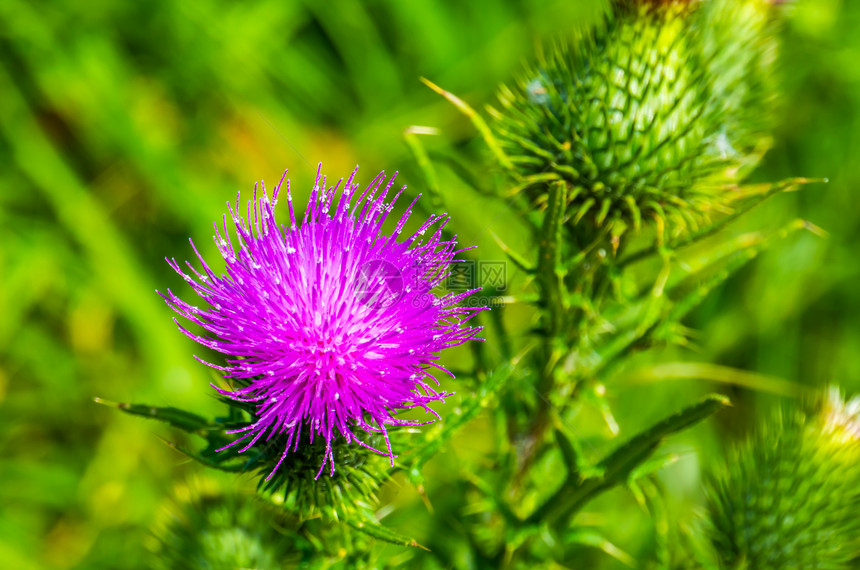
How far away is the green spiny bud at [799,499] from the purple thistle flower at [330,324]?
146cm

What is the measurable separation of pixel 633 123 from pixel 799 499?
1.49m

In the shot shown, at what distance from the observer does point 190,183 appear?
4.28 metres

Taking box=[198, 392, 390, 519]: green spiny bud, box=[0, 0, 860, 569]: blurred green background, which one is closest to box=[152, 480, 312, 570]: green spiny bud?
box=[198, 392, 390, 519]: green spiny bud

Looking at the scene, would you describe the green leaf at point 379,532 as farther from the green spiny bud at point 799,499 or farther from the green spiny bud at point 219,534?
the green spiny bud at point 799,499

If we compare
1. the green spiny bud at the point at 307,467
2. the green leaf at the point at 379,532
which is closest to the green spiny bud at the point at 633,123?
the green spiny bud at the point at 307,467

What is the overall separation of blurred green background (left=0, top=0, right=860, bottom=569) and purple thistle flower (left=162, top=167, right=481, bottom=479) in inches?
72.2

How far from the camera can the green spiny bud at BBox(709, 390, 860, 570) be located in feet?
8.38

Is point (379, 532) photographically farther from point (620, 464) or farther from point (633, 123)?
point (633, 123)

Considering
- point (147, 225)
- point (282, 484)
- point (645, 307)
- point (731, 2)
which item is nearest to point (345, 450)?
point (282, 484)

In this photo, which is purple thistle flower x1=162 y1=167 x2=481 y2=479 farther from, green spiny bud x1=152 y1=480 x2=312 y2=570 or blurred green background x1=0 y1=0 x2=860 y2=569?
blurred green background x1=0 y1=0 x2=860 y2=569

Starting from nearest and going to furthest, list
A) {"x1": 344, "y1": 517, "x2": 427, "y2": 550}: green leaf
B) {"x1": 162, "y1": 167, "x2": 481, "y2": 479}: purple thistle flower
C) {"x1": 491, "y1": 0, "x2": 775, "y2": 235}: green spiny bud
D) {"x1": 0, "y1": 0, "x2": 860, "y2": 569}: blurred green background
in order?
{"x1": 344, "y1": 517, "x2": 427, "y2": 550}: green leaf < {"x1": 162, "y1": 167, "x2": 481, "y2": 479}: purple thistle flower < {"x1": 491, "y1": 0, "x2": 775, "y2": 235}: green spiny bud < {"x1": 0, "y1": 0, "x2": 860, "y2": 569}: blurred green background

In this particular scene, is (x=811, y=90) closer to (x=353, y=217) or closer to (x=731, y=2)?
(x=731, y=2)

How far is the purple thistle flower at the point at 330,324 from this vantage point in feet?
6.13

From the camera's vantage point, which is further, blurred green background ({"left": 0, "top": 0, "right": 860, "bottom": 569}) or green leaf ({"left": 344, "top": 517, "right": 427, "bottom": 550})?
blurred green background ({"left": 0, "top": 0, "right": 860, "bottom": 569})
